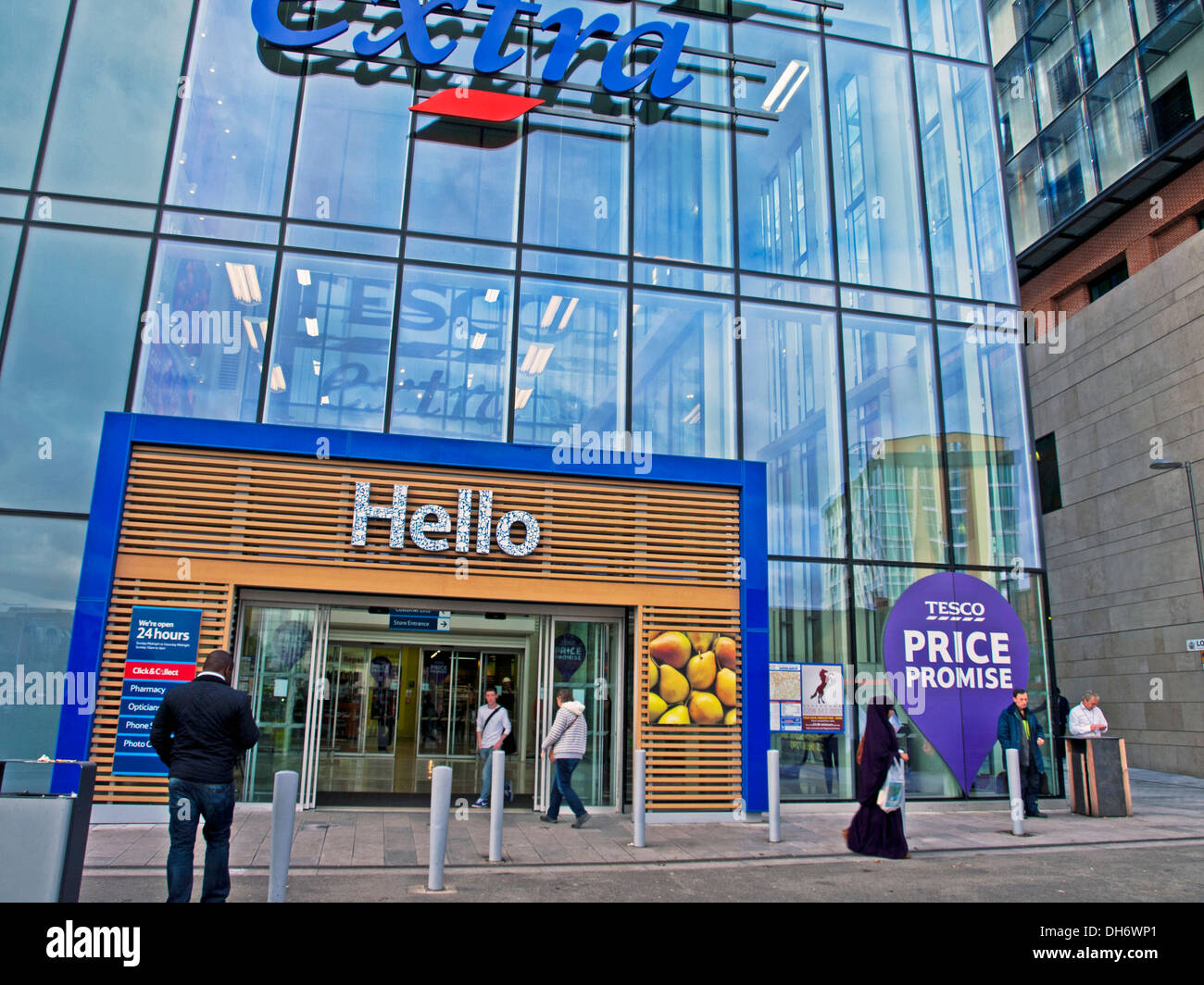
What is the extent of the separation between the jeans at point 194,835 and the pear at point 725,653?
7346mm

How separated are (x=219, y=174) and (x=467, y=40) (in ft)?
15.0

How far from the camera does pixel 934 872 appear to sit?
8.81 meters

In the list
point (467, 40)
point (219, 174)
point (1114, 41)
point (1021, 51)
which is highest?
point (1021, 51)

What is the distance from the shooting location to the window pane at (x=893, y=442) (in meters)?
14.2

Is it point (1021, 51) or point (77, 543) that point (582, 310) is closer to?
point (77, 543)

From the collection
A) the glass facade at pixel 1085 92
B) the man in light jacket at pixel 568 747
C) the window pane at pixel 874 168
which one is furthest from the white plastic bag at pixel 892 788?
the glass facade at pixel 1085 92

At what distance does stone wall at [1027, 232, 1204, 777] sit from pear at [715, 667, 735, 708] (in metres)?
14.7

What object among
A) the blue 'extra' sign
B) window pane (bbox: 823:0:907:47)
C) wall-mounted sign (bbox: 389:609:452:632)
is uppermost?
window pane (bbox: 823:0:907:47)

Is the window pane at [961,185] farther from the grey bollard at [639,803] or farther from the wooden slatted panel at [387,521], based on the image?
the grey bollard at [639,803]

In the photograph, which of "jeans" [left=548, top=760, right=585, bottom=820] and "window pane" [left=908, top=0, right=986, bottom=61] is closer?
"jeans" [left=548, top=760, right=585, bottom=820]

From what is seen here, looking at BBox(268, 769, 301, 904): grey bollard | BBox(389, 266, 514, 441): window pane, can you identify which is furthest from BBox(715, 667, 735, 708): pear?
BBox(268, 769, 301, 904): grey bollard

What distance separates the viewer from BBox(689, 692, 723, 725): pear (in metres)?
12.2
